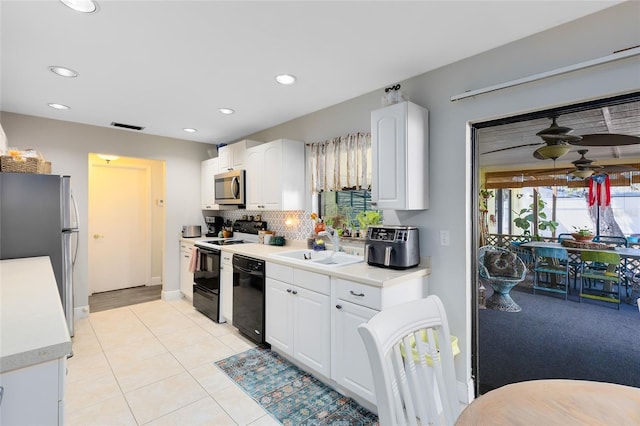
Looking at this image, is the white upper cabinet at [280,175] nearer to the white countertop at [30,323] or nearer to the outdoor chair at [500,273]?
the outdoor chair at [500,273]

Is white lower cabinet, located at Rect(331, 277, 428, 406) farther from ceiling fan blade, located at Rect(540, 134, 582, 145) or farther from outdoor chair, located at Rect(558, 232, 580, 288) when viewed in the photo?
ceiling fan blade, located at Rect(540, 134, 582, 145)

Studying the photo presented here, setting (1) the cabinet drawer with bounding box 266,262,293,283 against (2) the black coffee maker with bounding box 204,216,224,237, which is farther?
(2) the black coffee maker with bounding box 204,216,224,237

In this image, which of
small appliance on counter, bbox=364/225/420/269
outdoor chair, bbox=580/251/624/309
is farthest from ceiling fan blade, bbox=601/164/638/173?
small appliance on counter, bbox=364/225/420/269

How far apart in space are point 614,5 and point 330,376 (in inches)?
111

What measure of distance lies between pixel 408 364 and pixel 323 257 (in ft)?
6.86

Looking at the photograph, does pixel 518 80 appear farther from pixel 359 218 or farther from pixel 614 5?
pixel 359 218

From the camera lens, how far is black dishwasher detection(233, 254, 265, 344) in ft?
9.78

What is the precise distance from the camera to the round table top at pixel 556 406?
0.91 m

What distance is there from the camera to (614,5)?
1651 millimetres

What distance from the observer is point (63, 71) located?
7.93 ft

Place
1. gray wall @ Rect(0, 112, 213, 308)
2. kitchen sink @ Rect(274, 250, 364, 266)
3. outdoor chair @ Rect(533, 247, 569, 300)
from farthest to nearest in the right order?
gray wall @ Rect(0, 112, 213, 308) < kitchen sink @ Rect(274, 250, 364, 266) < outdoor chair @ Rect(533, 247, 569, 300)

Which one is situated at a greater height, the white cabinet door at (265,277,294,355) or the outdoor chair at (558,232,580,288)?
the outdoor chair at (558,232,580,288)

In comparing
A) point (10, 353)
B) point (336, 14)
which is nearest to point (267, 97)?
point (336, 14)

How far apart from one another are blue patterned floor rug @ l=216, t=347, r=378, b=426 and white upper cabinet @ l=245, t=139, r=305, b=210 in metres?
1.59
